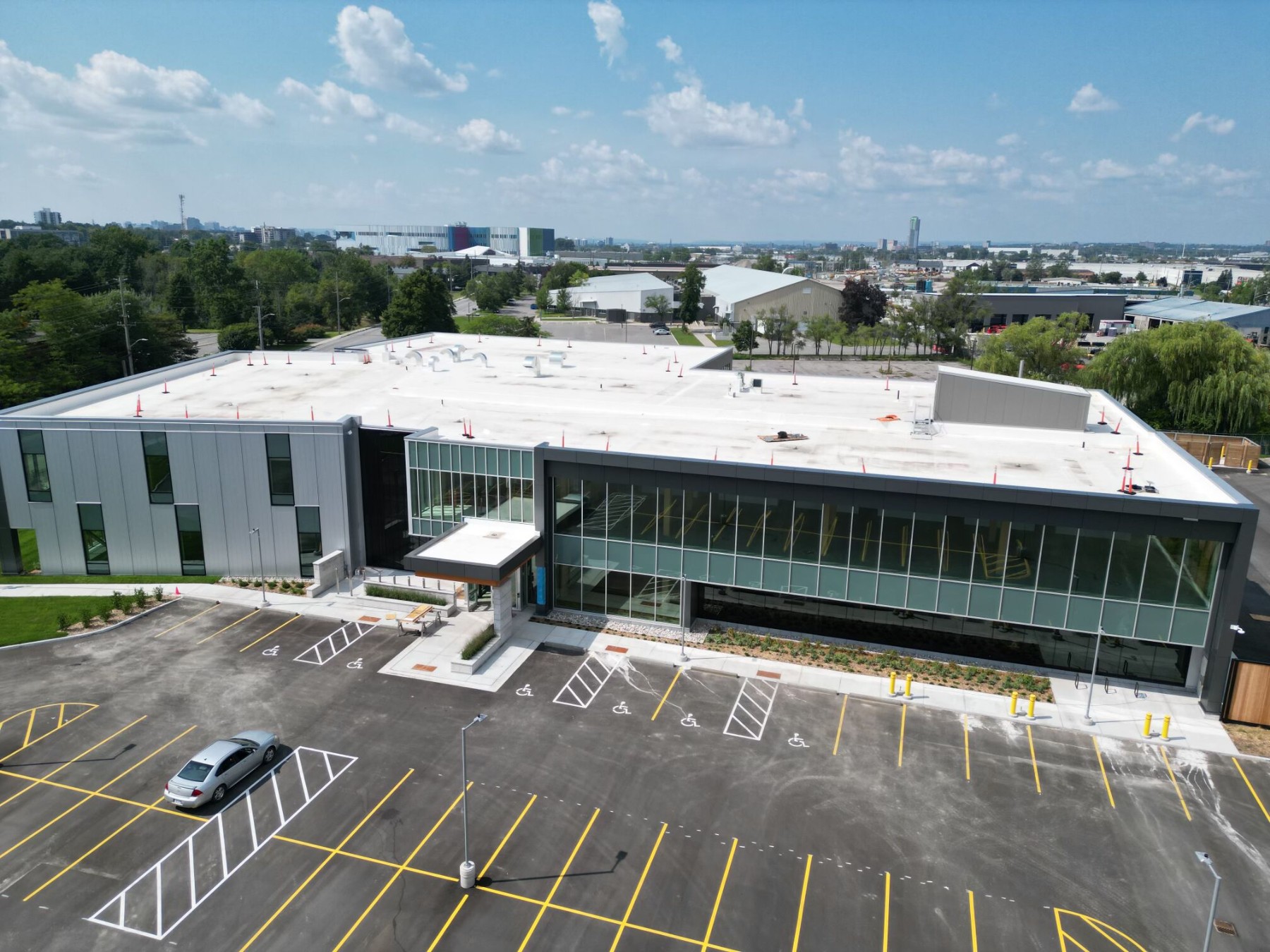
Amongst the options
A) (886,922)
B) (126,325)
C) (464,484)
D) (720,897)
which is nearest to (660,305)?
(126,325)

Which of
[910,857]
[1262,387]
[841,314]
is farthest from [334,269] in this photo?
[910,857]

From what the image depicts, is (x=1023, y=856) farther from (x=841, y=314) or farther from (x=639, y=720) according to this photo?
(x=841, y=314)

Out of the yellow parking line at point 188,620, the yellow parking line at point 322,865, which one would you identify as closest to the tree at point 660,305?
the yellow parking line at point 188,620

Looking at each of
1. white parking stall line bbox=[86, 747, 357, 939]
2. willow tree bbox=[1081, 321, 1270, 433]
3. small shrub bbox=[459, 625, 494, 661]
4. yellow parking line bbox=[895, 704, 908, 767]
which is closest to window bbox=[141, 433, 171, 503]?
small shrub bbox=[459, 625, 494, 661]

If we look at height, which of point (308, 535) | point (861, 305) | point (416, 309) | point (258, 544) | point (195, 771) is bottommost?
point (195, 771)

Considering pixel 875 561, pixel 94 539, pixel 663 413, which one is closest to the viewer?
pixel 875 561

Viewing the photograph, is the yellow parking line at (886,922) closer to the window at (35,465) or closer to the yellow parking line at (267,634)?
the yellow parking line at (267,634)

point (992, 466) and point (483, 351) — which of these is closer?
point (992, 466)

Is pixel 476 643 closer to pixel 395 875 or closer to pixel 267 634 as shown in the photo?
pixel 267 634
